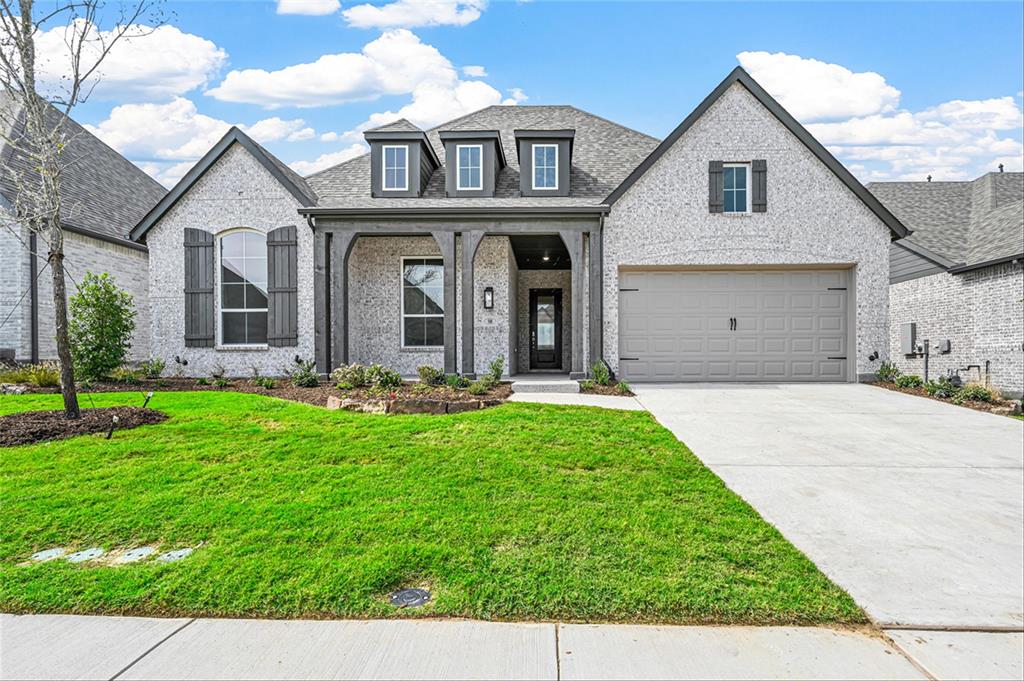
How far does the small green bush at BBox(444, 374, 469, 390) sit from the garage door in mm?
3689

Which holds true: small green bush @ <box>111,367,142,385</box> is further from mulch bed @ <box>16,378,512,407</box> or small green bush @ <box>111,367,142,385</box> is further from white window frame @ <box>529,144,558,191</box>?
white window frame @ <box>529,144,558,191</box>

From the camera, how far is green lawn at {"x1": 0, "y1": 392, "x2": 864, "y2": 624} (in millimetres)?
2551

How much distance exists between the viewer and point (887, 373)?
1117 cm

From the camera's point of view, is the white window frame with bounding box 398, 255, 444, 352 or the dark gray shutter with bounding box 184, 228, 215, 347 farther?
the white window frame with bounding box 398, 255, 444, 352

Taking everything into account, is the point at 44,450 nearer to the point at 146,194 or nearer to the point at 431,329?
the point at 431,329

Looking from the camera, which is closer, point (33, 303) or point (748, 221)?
point (748, 221)

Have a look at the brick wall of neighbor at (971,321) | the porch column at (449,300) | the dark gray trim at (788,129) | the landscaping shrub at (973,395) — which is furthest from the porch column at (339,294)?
the brick wall of neighbor at (971,321)

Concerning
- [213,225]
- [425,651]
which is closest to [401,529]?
[425,651]

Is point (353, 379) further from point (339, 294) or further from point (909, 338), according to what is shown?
point (909, 338)

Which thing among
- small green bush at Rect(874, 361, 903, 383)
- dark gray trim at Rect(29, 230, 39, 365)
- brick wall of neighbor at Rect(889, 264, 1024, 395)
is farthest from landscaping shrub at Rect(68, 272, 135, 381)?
brick wall of neighbor at Rect(889, 264, 1024, 395)

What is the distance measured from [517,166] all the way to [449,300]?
4301mm

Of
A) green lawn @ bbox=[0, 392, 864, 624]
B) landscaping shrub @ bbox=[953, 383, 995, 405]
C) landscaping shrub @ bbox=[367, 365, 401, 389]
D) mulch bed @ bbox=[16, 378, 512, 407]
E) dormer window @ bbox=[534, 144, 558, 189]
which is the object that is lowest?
green lawn @ bbox=[0, 392, 864, 624]

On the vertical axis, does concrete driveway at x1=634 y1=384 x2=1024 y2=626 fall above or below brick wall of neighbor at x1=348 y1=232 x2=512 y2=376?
below

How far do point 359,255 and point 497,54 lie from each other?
536 centimetres
